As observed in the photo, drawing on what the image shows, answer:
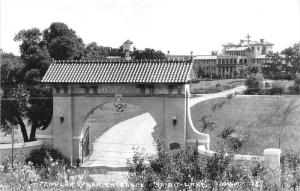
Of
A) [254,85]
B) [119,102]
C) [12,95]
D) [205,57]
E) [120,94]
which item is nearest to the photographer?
[119,102]

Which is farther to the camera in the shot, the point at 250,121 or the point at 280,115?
the point at 250,121

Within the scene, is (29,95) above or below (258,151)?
above

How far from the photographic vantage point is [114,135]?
34281mm

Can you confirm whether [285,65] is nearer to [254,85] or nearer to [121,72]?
[254,85]

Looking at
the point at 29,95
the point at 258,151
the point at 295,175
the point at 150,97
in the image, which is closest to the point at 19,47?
the point at 29,95

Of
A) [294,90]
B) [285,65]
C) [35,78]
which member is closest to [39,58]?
[35,78]

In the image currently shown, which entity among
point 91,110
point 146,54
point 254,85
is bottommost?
point 91,110

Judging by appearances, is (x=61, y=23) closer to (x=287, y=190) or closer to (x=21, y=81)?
(x=21, y=81)

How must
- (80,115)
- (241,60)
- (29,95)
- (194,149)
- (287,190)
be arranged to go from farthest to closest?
(241,60), (29,95), (80,115), (194,149), (287,190)

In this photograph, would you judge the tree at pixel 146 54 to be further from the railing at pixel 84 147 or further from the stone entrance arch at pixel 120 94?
the stone entrance arch at pixel 120 94

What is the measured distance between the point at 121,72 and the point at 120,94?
109cm

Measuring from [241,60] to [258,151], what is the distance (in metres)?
69.4

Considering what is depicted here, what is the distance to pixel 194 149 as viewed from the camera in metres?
21.5

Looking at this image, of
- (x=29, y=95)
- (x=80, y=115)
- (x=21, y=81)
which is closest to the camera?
(x=80, y=115)
